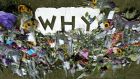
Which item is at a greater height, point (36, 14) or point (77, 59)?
point (36, 14)

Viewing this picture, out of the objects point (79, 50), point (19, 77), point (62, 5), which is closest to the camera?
point (62, 5)

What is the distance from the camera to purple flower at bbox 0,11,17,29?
1.30 m

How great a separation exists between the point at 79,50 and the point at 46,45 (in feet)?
0.34

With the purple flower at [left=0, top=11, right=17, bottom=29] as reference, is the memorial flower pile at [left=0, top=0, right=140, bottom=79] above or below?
below

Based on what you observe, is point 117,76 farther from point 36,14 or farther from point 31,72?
point 36,14

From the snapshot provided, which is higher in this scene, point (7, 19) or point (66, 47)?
point (7, 19)

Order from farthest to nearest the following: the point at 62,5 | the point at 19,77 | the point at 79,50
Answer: the point at 19,77 → the point at 79,50 → the point at 62,5

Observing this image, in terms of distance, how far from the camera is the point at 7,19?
1.31 m

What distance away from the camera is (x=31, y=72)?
4.89ft

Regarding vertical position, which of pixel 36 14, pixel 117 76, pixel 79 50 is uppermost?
pixel 36 14

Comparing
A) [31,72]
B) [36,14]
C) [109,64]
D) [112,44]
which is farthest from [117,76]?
[36,14]

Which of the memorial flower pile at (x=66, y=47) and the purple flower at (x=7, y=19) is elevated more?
the purple flower at (x=7, y=19)

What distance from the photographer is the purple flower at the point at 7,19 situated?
1296mm

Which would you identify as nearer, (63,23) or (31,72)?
(63,23)
